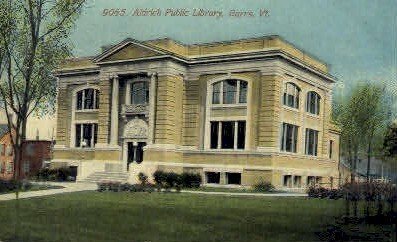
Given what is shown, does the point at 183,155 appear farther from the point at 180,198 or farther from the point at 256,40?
the point at 180,198

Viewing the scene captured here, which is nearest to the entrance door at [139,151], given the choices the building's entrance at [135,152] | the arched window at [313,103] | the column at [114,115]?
the building's entrance at [135,152]

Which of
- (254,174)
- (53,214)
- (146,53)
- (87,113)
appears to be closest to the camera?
(53,214)

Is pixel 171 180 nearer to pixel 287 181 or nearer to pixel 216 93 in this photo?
pixel 216 93

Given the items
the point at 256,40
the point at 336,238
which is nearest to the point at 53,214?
the point at 336,238

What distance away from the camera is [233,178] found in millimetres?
31188

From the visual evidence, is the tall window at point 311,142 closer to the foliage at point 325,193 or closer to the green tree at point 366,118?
the green tree at point 366,118

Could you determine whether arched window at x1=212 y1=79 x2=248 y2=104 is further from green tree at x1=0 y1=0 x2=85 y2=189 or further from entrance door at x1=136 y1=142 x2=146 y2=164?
green tree at x1=0 y1=0 x2=85 y2=189

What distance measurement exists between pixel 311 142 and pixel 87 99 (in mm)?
15419

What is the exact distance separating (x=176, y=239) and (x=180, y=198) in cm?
918

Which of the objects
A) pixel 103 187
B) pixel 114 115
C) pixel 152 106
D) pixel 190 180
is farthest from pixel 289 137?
pixel 103 187

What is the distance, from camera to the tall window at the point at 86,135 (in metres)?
37.1

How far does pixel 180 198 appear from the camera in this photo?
20.2 meters

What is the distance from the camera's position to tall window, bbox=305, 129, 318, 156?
113 ft

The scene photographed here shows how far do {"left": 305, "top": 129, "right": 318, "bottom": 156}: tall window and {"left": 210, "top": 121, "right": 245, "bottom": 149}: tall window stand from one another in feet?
18.0
